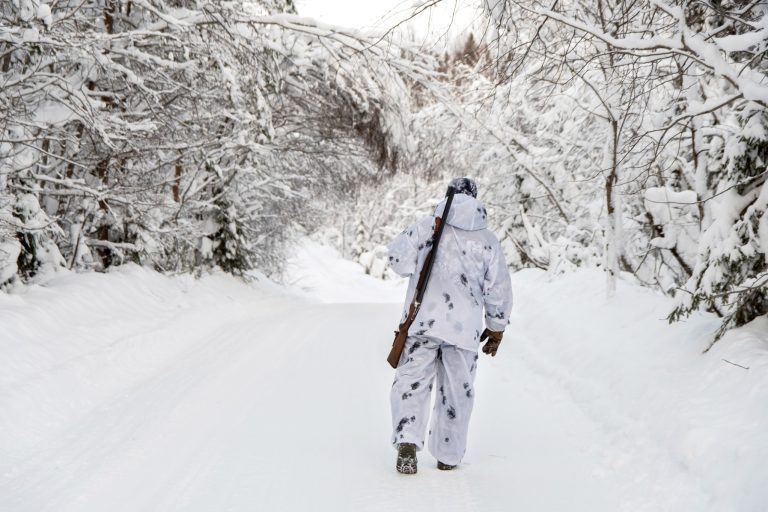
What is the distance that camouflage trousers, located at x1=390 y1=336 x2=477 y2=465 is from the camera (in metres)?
4.09

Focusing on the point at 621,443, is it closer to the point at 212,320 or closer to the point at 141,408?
the point at 141,408

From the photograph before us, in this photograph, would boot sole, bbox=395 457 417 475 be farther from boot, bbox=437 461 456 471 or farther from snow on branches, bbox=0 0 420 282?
snow on branches, bbox=0 0 420 282

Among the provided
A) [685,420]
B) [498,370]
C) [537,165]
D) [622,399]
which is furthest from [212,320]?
[537,165]

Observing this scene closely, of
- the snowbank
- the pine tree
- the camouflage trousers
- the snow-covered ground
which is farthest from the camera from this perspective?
the pine tree

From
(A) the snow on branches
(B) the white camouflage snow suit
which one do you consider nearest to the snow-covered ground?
(B) the white camouflage snow suit

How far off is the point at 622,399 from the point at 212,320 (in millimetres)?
6101

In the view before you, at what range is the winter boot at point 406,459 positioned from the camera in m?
3.97

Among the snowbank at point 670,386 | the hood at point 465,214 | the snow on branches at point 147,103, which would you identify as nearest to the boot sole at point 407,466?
the snowbank at point 670,386

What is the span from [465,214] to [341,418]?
191cm

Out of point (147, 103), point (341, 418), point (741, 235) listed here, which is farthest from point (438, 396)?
point (147, 103)

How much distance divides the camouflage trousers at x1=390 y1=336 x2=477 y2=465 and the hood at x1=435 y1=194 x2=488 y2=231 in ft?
2.40

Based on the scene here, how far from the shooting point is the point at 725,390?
4035 mm

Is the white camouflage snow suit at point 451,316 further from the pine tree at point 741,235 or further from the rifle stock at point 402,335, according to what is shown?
the pine tree at point 741,235

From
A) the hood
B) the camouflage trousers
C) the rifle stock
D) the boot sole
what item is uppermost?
the hood
